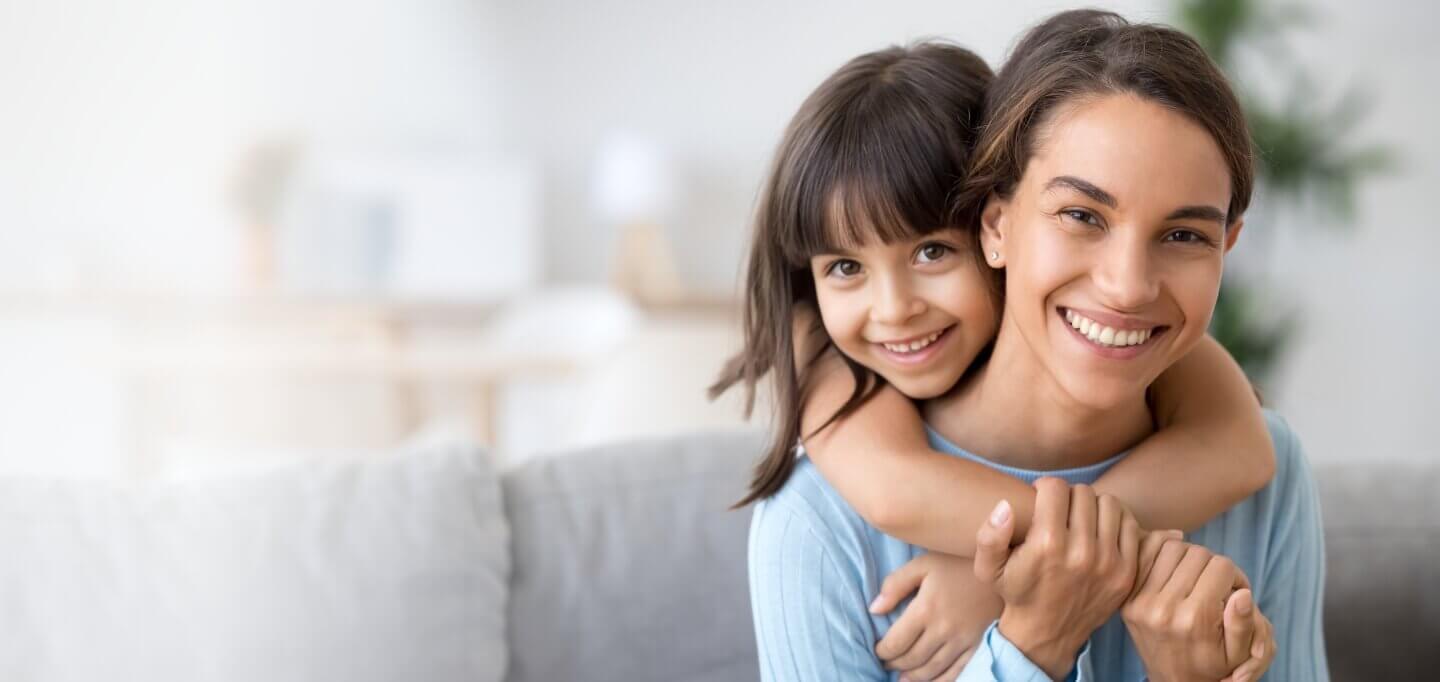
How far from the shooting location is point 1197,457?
1.05 m

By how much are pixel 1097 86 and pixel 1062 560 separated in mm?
348

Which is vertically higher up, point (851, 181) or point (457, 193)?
point (851, 181)

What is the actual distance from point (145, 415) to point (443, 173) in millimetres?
1837

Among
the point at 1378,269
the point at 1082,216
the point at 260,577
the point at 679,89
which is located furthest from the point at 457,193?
the point at 1082,216

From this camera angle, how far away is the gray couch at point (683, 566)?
1.46 m

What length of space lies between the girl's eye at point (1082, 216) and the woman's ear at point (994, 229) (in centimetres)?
8

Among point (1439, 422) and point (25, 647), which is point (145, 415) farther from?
point (1439, 422)

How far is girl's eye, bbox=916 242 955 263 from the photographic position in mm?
1054

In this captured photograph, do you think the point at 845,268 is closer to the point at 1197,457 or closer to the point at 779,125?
the point at 1197,457

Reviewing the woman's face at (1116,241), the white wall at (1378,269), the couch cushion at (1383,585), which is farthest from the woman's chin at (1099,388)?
the white wall at (1378,269)

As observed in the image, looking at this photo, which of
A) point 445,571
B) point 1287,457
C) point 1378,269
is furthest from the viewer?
point 1378,269

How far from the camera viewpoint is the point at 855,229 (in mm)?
1037

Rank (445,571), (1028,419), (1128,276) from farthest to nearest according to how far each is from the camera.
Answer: (445,571) → (1028,419) → (1128,276)

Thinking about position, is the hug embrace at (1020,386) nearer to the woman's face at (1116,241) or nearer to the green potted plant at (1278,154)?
the woman's face at (1116,241)
